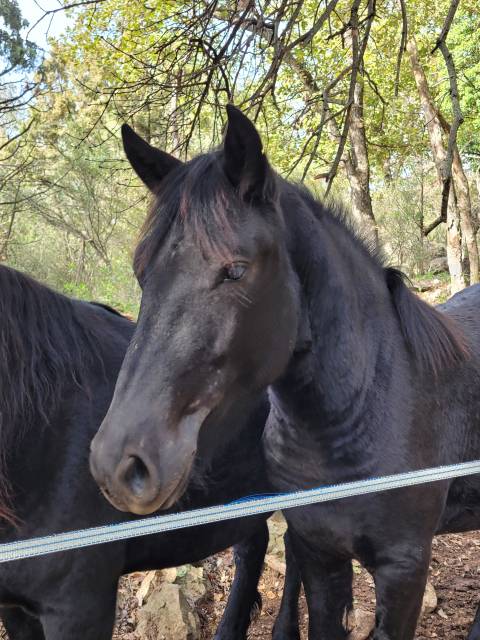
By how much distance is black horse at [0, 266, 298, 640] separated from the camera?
75.2 inches

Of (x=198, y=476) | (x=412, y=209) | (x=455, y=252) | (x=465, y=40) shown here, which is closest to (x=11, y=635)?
(x=198, y=476)

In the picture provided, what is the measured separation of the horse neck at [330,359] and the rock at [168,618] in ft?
5.71

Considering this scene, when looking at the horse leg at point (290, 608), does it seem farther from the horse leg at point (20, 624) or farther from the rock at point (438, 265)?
the rock at point (438, 265)

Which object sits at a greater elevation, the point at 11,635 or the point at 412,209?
the point at 412,209

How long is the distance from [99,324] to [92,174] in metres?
17.4

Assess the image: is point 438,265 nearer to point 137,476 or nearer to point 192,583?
point 192,583

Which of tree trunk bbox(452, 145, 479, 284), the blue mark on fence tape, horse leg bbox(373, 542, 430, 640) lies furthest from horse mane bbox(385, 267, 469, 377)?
tree trunk bbox(452, 145, 479, 284)

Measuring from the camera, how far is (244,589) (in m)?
3.30

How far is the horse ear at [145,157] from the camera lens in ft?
6.19

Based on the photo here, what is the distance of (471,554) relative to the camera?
14.1 feet

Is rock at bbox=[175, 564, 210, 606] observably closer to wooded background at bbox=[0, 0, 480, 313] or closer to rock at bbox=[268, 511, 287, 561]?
rock at bbox=[268, 511, 287, 561]

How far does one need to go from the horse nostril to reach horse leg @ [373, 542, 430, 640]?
1020 millimetres

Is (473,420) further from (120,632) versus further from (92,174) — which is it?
(92,174)

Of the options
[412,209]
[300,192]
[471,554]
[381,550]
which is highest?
[412,209]
